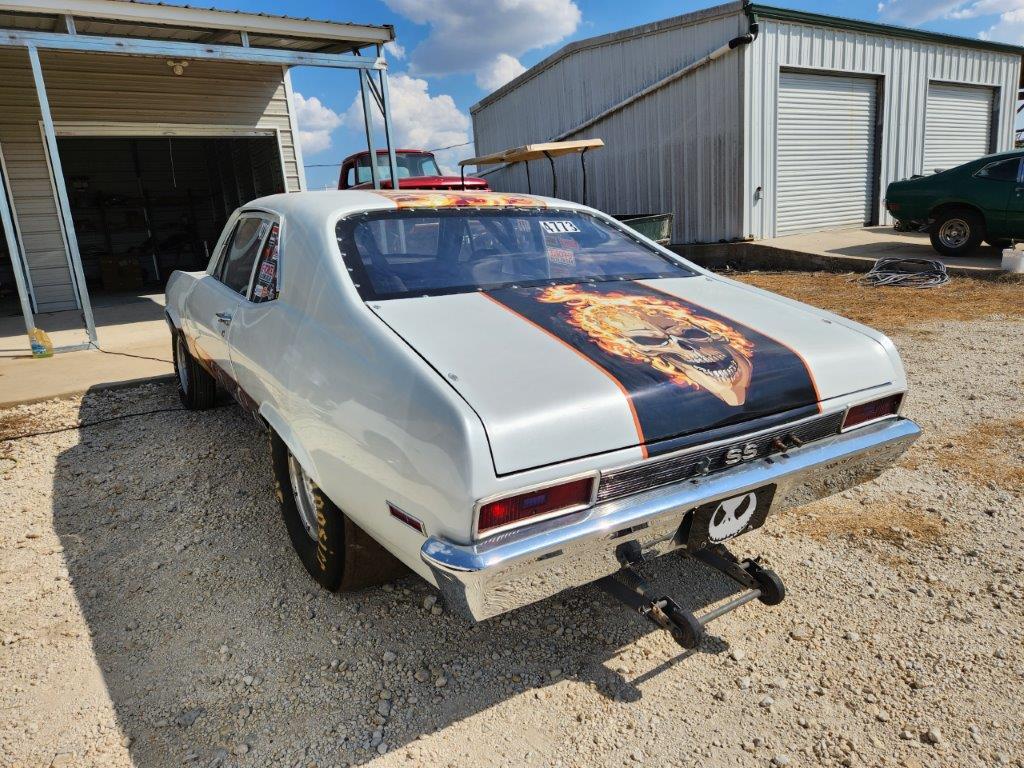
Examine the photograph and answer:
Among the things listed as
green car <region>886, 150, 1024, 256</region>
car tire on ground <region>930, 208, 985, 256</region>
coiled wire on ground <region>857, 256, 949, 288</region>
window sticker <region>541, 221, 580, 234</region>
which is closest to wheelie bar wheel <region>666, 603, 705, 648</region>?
window sticker <region>541, 221, 580, 234</region>

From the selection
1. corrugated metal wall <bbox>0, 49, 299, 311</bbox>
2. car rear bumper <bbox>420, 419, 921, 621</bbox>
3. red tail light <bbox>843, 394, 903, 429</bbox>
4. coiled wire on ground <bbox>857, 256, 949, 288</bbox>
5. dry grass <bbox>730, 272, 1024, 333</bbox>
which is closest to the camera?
car rear bumper <bbox>420, 419, 921, 621</bbox>

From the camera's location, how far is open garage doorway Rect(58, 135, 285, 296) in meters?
14.5

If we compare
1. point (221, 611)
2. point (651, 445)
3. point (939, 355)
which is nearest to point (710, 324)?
point (651, 445)

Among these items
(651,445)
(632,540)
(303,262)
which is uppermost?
(303,262)

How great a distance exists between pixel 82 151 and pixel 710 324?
16941 millimetres

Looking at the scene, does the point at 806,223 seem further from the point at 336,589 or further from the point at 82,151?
the point at 82,151

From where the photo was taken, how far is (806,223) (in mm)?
13555

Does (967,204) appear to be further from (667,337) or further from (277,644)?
(277,644)

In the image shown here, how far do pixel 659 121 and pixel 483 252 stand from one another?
1254 cm

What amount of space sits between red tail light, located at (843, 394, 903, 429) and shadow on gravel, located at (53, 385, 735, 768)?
819 mm

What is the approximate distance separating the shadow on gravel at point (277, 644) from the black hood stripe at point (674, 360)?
877 millimetres

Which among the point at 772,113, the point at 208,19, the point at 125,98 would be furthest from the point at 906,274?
the point at 125,98

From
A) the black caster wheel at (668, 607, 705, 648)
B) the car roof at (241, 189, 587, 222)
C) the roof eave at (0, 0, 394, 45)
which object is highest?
the roof eave at (0, 0, 394, 45)

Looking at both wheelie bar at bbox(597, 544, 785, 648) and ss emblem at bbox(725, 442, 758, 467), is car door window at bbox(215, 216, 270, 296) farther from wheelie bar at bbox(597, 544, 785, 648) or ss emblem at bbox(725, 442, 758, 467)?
ss emblem at bbox(725, 442, 758, 467)
